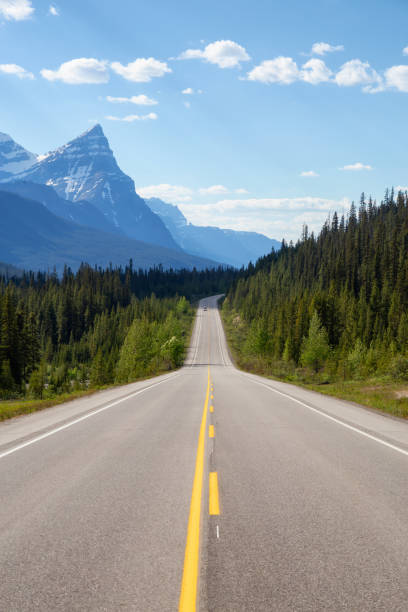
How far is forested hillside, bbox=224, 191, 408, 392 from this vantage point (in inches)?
2163

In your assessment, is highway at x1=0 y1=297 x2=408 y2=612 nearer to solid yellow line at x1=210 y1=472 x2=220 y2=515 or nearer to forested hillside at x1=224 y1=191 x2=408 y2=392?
solid yellow line at x1=210 y1=472 x2=220 y2=515

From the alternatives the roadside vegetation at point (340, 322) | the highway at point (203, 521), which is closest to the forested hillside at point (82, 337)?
the roadside vegetation at point (340, 322)

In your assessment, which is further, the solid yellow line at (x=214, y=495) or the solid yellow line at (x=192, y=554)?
the solid yellow line at (x=214, y=495)

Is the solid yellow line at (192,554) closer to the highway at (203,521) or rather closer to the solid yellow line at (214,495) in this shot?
the highway at (203,521)

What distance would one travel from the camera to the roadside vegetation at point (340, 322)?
33759 mm

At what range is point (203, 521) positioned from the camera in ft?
17.7

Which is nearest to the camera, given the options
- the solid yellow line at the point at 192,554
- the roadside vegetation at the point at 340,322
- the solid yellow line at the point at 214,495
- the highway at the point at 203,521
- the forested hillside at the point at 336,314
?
the solid yellow line at the point at 192,554

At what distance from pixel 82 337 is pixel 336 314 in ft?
239

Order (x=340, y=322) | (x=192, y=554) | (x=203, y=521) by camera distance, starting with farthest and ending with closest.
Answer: (x=340, y=322) → (x=203, y=521) → (x=192, y=554)

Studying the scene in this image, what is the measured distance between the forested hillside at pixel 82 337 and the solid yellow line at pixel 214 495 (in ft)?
129

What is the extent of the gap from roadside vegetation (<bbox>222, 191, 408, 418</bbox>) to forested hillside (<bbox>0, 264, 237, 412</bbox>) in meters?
15.2

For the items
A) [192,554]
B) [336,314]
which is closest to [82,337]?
[336,314]

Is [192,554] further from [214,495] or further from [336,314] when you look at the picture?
[336,314]

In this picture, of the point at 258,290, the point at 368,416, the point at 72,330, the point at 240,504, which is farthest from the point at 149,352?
the point at 258,290
